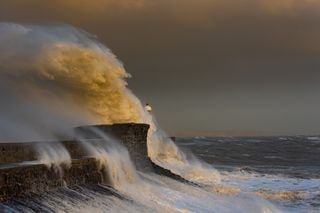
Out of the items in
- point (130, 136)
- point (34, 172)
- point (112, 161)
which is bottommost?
point (34, 172)

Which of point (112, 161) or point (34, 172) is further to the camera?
point (112, 161)

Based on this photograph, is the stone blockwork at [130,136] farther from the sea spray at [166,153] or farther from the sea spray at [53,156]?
the sea spray at [166,153]

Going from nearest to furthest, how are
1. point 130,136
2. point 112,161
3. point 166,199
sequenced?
1. point 166,199
2. point 112,161
3. point 130,136

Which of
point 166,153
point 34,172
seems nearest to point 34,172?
point 34,172

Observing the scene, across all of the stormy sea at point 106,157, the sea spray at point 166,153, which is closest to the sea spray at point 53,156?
the stormy sea at point 106,157

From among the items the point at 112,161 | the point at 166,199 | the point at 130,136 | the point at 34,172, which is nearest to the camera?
the point at 34,172

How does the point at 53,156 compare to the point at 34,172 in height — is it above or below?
above

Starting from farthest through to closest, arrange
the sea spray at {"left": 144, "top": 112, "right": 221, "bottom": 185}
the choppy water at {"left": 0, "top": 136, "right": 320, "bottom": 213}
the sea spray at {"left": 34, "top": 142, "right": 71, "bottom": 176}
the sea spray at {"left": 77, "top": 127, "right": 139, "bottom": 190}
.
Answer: the sea spray at {"left": 144, "top": 112, "right": 221, "bottom": 185} < the sea spray at {"left": 77, "top": 127, "right": 139, "bottom": 190} < the sea spray at {"left": 34, "top": 142, "right": 71, "bottom": 176} < the choppy water at {"left": 0, "top": 136, "right": 320, "bottom": 213}

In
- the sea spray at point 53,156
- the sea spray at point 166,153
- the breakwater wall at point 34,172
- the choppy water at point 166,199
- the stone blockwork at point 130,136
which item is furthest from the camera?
the sea spray at point 166,153

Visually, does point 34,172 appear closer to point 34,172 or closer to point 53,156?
point 34,172

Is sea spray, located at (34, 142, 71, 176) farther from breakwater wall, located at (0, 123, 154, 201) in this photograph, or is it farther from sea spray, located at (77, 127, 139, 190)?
sea spray, located at (77, 127, 139, 190)

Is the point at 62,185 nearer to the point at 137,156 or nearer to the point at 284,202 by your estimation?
the point at 137,156

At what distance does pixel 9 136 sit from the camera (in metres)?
16.1

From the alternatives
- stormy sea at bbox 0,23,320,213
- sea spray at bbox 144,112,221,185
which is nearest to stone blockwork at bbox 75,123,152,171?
stormy sea at bbox 0,23,320,213
